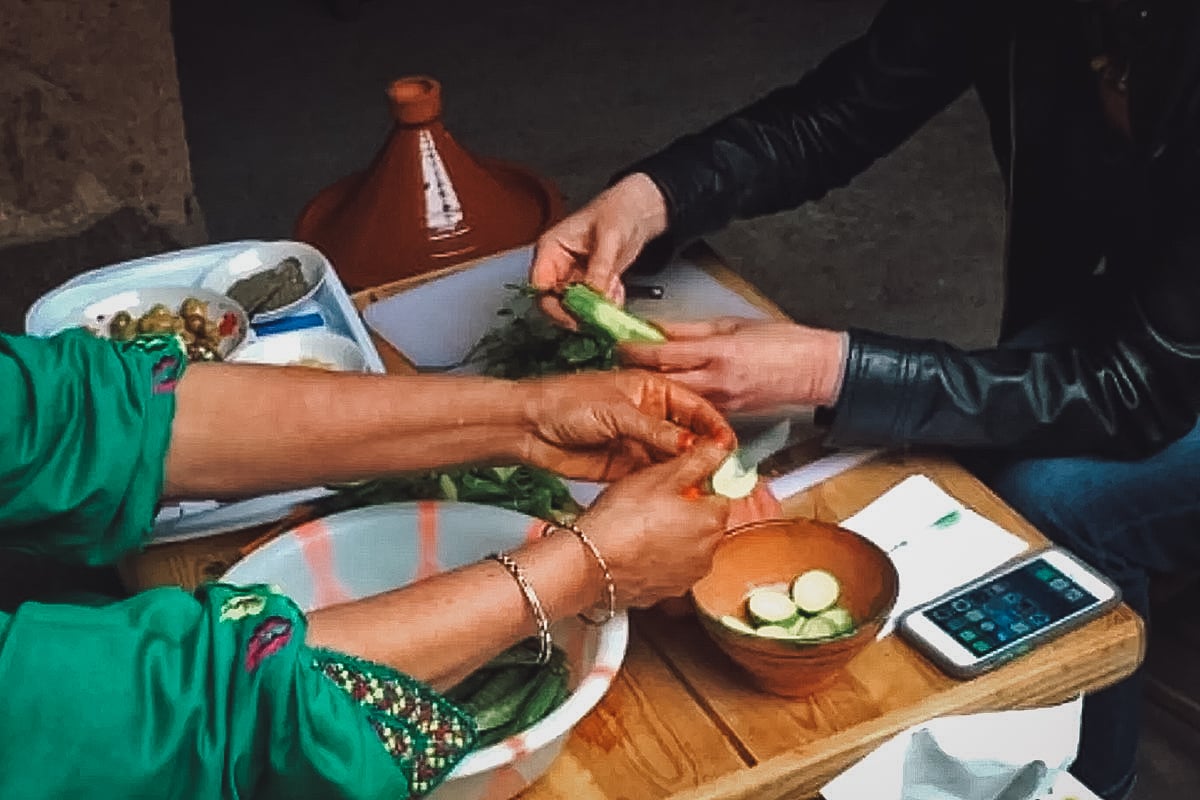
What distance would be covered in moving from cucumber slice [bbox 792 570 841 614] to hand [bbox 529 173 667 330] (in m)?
0.46

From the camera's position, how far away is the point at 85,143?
8.39 feet

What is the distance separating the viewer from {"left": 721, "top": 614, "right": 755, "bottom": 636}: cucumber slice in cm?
113

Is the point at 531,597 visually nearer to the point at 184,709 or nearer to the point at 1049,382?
the point at 184,709

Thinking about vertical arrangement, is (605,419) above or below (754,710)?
above

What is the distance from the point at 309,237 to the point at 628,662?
3.03 ft

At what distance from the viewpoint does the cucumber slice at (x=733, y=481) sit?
4.24 feet

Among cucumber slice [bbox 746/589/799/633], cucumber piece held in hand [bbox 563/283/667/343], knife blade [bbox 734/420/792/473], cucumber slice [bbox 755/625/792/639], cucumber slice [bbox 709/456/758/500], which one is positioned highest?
cucumber piece held in hand [bbox 563/283/667/343]

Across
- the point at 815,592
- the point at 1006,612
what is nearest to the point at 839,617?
the point at 815,592

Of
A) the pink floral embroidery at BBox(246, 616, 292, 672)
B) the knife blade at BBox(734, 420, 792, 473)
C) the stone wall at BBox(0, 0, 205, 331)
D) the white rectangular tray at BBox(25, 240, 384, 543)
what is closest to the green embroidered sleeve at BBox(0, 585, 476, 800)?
the pink floral embroidery at BBox(246, 616, 292, 672)

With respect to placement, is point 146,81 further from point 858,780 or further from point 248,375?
point 858,780

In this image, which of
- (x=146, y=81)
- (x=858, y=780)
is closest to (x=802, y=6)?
(x=146, y=81)

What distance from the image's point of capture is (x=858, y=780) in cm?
111

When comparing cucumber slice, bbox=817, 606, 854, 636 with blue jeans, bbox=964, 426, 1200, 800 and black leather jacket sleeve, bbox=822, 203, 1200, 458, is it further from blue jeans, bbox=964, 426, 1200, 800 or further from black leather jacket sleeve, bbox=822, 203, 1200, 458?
blue jeans, bbox=964, 426, 1200, 800

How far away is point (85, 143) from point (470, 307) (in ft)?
3.78
